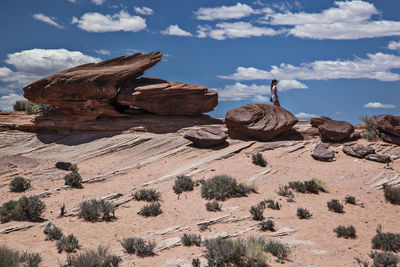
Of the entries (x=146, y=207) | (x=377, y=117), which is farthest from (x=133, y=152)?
(x=377, y=117)

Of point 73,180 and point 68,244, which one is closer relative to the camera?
point 68,244

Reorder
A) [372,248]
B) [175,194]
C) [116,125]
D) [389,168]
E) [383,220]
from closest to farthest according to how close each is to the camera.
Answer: [372,248]
[383,220]
[175,194]
[389,168]
[116,125]

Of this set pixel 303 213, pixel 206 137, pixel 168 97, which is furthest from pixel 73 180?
pixel 303 213

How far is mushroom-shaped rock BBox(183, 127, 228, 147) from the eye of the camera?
19250 mm

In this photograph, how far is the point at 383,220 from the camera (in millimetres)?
11828

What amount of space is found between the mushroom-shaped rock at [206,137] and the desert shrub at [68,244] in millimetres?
11174

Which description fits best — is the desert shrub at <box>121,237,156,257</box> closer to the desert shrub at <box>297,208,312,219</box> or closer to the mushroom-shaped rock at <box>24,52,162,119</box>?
the desert shrub at <box>297,208,312,219</box>

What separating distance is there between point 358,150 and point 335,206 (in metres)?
6.54

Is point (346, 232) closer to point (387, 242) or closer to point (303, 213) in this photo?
point (387, 242)

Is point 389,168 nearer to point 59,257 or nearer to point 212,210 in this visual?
point 212,210

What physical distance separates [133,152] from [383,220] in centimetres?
1369

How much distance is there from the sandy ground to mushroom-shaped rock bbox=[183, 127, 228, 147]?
54 cm

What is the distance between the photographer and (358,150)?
17578 mm

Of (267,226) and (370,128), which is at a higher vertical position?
(370,128)
